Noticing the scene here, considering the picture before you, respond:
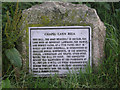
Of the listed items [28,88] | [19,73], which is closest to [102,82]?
[28,88]

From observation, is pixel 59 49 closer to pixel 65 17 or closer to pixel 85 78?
pixel 65 17

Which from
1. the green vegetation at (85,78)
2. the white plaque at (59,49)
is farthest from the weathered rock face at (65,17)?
the green vegetation at (85,78)

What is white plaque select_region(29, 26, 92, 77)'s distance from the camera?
10.7ft

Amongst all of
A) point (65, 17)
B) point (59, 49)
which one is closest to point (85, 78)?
point (59, 49)

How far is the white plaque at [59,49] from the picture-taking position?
3.27 m

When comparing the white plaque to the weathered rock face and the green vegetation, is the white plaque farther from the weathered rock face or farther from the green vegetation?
the green vegetation

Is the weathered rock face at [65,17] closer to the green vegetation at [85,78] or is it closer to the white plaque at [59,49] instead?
the white plaque at [59,49]

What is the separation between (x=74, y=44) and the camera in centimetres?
328

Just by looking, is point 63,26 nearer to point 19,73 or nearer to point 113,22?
point 19,73

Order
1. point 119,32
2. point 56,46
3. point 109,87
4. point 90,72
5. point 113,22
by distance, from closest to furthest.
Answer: point 109,87, point 90,72, point 56,46, point 119,32, point 113,22

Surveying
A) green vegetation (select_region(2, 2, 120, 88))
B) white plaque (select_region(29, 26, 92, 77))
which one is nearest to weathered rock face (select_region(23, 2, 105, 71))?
white plaque (select_region(29, 26, 92, 77))

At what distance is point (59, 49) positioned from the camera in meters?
3.28

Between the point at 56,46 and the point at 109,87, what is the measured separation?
102 cm

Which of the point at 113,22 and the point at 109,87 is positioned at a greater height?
the point at 113,22
